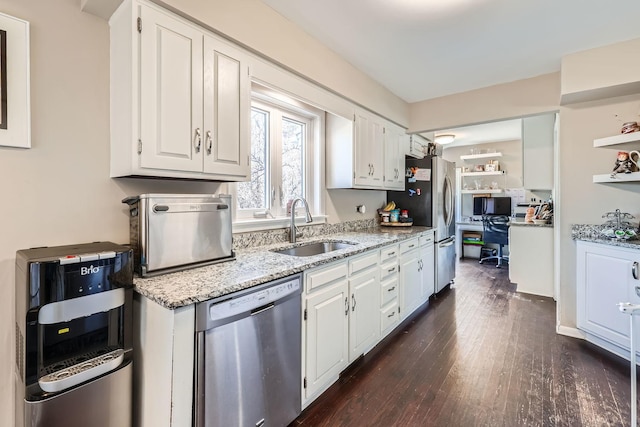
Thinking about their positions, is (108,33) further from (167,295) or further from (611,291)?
(611,291)

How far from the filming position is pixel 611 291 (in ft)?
7.57

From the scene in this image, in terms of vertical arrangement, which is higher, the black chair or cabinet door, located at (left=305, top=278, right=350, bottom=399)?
the black chair

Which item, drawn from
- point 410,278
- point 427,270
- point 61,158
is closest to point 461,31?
→ point 410,278

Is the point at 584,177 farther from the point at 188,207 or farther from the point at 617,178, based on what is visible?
the point at 188,207

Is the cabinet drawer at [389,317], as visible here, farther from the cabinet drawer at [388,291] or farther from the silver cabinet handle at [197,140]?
the silver cabinet handle at [197,140]

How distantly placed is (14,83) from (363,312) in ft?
7.50

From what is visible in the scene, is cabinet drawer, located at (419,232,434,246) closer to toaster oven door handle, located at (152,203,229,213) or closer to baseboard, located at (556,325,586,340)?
baseboard, located at (556,325,586,340)

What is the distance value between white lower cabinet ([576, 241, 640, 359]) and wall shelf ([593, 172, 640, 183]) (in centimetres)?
54

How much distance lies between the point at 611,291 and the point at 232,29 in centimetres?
329

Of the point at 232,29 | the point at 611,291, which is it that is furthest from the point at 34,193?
the point at 611,291

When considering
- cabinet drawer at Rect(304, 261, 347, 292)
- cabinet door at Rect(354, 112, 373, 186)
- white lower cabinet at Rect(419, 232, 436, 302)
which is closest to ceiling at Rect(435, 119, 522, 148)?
white lower cabinet at Rect(419, 232, 436, 302)

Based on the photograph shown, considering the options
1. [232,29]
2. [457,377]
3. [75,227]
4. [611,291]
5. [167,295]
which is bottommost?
[457,377]

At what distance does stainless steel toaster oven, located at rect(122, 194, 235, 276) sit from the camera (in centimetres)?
135

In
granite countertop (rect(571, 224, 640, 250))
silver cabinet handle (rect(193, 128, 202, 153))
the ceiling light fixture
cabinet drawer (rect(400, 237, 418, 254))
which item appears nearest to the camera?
silver cabinet handle (rect(193, 128, 202, 153))
